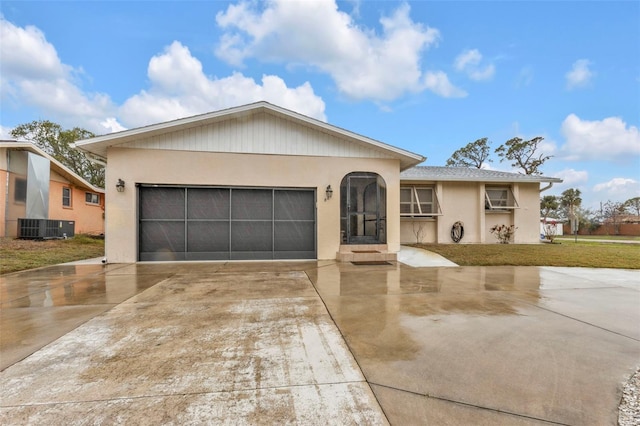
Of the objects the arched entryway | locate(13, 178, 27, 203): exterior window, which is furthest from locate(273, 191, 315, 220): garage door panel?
locate(13, 178, 27, 203): exterior window

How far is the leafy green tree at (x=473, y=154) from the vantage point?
29000mm

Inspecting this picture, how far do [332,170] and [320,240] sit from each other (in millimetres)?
2199

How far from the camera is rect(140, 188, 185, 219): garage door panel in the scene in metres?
8.18

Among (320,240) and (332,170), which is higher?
(332,170)

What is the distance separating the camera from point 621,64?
12867 millimetres

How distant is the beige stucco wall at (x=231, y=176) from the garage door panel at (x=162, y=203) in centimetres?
26

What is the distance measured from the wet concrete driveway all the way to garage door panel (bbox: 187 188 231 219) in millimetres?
3630

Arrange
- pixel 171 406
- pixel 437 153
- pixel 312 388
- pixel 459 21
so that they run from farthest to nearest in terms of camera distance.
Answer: pixel 437 153
pixel 459 21
pixel 312 388
pixel 171 406

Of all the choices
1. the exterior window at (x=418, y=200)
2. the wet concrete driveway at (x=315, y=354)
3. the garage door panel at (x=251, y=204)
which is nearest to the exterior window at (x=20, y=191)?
the garage door panel at (x=251, y=204)

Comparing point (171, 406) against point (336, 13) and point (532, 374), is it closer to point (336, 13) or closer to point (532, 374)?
point (532, 374)

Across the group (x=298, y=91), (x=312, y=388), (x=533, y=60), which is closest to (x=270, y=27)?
(x=298, y=91)

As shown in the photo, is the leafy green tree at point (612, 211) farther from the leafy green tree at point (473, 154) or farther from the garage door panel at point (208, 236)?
the garage door panel at point (208, 236)

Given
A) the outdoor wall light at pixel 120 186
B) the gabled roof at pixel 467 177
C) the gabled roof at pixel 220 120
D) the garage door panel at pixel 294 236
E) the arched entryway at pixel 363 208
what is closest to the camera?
the gabled roof at pixel 220 120

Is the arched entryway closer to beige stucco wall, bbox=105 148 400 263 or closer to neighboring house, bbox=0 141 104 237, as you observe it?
beige stucco wall, bbox=105 148 400 263
